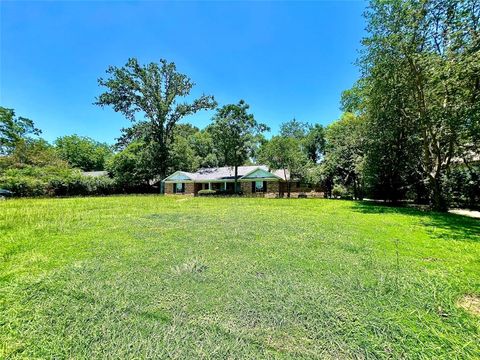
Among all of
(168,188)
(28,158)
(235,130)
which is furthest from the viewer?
(168,188)

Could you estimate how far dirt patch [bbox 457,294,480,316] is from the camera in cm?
293

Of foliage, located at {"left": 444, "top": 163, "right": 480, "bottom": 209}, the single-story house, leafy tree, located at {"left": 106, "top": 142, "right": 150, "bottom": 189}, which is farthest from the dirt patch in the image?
leafy tree, located at {"left": 106, "top": 142, "right": 150, "bottom": 189}

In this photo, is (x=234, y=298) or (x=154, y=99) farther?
(x=154, y=99)

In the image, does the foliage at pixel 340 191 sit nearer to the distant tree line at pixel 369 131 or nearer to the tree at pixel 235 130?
the distant tree line at pixel 369 131

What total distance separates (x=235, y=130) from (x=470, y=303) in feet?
87.0

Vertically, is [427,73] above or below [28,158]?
above

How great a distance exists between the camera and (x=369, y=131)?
55.5ft

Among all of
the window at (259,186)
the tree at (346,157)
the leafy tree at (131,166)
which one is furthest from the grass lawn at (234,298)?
the leafy tree at (131,166)

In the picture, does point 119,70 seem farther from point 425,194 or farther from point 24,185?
point 425,194

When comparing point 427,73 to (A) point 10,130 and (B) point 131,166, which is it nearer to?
(B) point 131,166

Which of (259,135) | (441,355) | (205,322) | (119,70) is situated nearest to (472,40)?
(441,355)

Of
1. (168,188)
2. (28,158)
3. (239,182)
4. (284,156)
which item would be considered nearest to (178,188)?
(168,188)

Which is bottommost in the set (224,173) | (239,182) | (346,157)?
(239,182)

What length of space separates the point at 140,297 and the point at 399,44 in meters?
15.6
